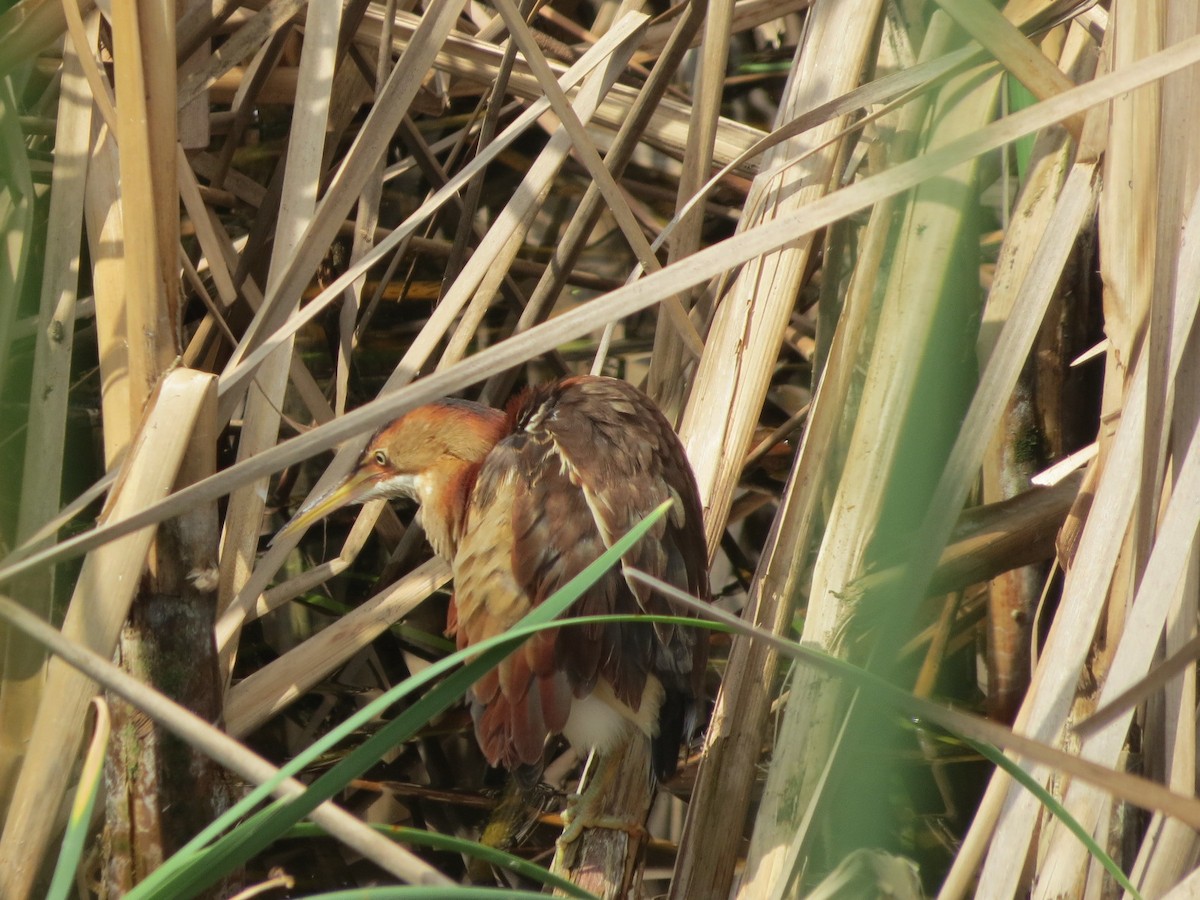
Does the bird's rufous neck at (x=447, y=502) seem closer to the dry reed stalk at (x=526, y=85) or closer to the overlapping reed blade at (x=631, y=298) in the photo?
the dry reed stalk at (x=526, y=85)

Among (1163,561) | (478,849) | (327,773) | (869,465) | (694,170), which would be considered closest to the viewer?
(327,773)

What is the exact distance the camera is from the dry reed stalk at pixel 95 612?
145cm

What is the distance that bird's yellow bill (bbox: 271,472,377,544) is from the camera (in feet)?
6.86

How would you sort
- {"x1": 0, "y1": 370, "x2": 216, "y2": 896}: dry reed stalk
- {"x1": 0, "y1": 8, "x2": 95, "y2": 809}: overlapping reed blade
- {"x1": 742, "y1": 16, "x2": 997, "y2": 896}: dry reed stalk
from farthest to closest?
{"x1": 0, "y1": 8, "x2": 95, "y2": 809}: overlapping reed blade < {"x1": 742, "y1": 16, "x2": 997, "y2": 896}: dry reed stalk < {"x1": 0, "y1": 370, "x2": 216, "y2": 896}: dry reed stalk

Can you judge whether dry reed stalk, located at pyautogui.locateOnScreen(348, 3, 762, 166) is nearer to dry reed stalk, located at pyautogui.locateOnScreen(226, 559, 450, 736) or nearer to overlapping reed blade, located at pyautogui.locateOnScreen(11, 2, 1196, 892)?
overlapping reed blade, located at pyautogui.locateOnScreen(11, 2, 1196, 892)

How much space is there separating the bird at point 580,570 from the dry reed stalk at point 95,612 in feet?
1.91

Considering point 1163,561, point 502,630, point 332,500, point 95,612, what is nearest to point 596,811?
point 502,630

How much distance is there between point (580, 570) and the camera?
72.1 inches

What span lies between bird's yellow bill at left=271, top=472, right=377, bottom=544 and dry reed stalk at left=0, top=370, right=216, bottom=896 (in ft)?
1.83

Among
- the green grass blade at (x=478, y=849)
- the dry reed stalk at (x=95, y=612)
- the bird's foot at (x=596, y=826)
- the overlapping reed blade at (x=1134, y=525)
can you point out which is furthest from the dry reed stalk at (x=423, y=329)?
the overlapping reed blade at (x=1134, y=525)

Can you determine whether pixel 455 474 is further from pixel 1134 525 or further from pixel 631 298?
pixel 1134 525

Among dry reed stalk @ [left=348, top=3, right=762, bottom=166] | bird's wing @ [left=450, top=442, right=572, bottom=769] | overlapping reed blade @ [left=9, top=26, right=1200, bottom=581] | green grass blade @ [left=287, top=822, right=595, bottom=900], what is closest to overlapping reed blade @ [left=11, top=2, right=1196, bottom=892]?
overlapping reed blade @ [left=9, top=26, right=1200, bottom=581]

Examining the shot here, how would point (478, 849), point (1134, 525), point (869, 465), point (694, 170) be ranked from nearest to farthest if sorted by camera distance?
point (478, 849), point (1134, 525), point (869, 465), point (694, 170)

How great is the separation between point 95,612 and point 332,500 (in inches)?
29.2
